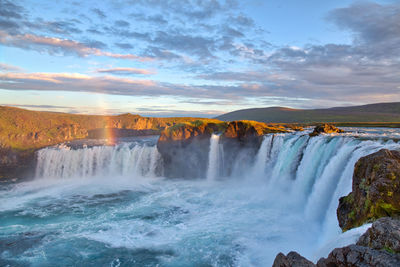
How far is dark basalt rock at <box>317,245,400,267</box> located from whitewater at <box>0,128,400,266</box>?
1.89m

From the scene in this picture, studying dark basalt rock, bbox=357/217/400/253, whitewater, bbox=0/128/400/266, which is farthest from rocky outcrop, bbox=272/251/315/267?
dark basalt rock, bbox=357/217/400/253

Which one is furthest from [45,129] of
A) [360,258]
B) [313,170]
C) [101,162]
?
[360,258]

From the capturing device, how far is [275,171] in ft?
91.5

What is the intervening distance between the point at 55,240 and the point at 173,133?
79.0 feet

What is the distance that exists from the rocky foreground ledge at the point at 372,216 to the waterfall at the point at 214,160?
82.8 feet

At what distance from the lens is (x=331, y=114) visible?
12075 centimetres

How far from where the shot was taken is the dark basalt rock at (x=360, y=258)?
18.3 feet

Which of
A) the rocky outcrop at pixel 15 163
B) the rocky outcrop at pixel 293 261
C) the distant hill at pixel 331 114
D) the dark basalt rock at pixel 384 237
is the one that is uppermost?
the distant hill at pixel 331 114

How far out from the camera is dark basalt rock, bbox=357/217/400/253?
19.2 ft

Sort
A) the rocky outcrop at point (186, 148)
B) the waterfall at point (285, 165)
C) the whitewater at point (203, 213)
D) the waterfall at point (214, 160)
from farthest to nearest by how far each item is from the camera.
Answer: the rocky outcrop at point (186, 148), the waterfall at point (214, 160), the waterfall at point (285, 165), the whitewater at point (203, 213)

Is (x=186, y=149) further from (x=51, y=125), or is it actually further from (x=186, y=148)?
(x=51, y=125)

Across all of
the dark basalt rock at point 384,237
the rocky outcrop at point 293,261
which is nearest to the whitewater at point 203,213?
the rocky outcrop at point 293,261

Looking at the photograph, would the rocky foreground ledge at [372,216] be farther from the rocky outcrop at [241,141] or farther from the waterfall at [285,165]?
the rocky outcrop at [241,141]

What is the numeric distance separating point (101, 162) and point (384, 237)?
41.3 meters
